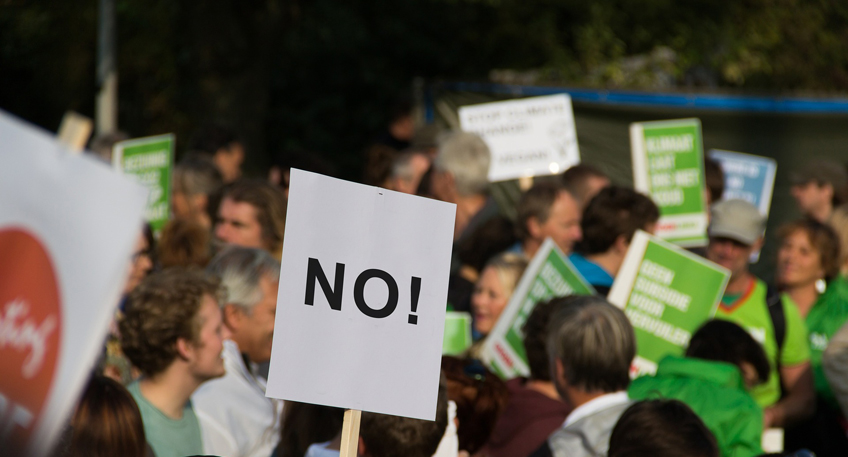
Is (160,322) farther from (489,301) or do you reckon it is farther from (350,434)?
(489,301)

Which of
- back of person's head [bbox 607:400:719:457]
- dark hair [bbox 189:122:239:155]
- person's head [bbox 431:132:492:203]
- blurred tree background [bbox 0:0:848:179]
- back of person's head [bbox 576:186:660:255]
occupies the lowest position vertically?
back of person's head [bbox 607:400:719:457]

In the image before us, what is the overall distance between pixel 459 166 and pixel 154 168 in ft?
6.02

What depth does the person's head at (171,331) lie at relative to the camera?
3062mm

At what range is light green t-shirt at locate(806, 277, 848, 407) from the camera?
15.6ft

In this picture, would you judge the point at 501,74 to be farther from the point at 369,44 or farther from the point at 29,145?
the point at 29,145

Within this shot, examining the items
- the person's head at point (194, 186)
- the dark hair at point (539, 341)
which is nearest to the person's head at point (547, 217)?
the dark hair at point (539, 341)

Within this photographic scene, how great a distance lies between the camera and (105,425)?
7.98ft

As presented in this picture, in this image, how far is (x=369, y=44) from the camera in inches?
555

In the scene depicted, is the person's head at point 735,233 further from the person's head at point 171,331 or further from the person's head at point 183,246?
the person's head at point 171,331

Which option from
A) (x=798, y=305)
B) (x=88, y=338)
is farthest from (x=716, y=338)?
(x=88, y=338)

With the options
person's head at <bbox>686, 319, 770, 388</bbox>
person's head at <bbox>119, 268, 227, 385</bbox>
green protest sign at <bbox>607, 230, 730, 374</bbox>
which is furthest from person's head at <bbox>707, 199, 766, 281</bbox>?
person's head at <bbox>119, 268, 227, 385</bbox>

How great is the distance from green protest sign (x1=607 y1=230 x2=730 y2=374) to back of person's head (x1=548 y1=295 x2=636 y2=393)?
108 centimetres

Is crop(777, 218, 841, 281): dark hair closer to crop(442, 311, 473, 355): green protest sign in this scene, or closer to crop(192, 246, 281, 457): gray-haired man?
crop(442, 311, 473, 355): green protest sign

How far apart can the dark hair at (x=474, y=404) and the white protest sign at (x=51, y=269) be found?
1.75 m
